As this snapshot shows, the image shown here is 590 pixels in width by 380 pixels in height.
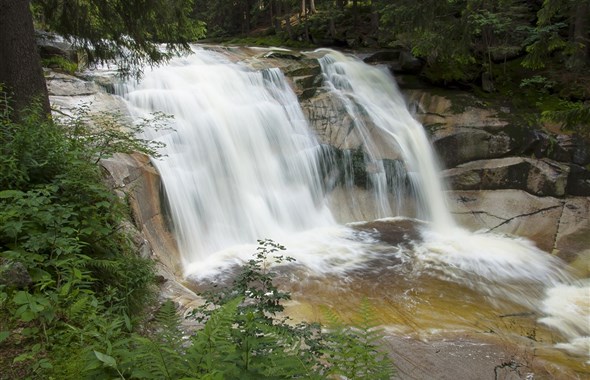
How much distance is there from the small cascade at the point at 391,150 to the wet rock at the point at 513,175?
0.74 metres

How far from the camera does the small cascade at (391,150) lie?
456 inches

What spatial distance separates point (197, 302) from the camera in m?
5.01

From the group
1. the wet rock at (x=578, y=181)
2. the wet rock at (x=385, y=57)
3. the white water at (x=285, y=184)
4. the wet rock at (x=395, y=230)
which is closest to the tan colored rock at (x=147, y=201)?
the white water at (x=285, y=184)

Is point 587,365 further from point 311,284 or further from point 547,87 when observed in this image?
point 547,87

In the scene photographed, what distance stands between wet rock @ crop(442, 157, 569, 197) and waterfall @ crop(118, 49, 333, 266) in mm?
4292

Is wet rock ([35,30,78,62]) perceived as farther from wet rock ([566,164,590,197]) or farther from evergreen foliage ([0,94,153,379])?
wet rock ([566,164,590,197])

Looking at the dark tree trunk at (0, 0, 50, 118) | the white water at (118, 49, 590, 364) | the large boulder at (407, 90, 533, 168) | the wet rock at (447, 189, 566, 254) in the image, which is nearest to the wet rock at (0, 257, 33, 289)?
the dark tree trunk at (0, 0, 50, 118)

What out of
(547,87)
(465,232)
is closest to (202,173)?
(465,232)

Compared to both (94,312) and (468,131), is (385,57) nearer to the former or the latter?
(468,131)

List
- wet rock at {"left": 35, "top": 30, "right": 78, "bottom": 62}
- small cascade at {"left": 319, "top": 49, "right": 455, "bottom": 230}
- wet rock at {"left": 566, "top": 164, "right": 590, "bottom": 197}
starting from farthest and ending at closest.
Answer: small cascade at {"left": 319, "top": 49, "right": 455, "bottom": 230} < wet rock at {"left": 566, "top": 164, "right": 590, "bottom": 197} < wet rock at {"left": 35, "top": 30, "right": 78, "bottom": 62}

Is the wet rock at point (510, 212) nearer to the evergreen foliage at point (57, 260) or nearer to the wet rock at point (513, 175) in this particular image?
the wet rock at point (513, 175)

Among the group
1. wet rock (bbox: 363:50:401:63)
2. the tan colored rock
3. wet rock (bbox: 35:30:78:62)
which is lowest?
the tan colored rock

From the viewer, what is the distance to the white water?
8203 mm

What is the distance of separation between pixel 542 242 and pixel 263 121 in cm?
792
